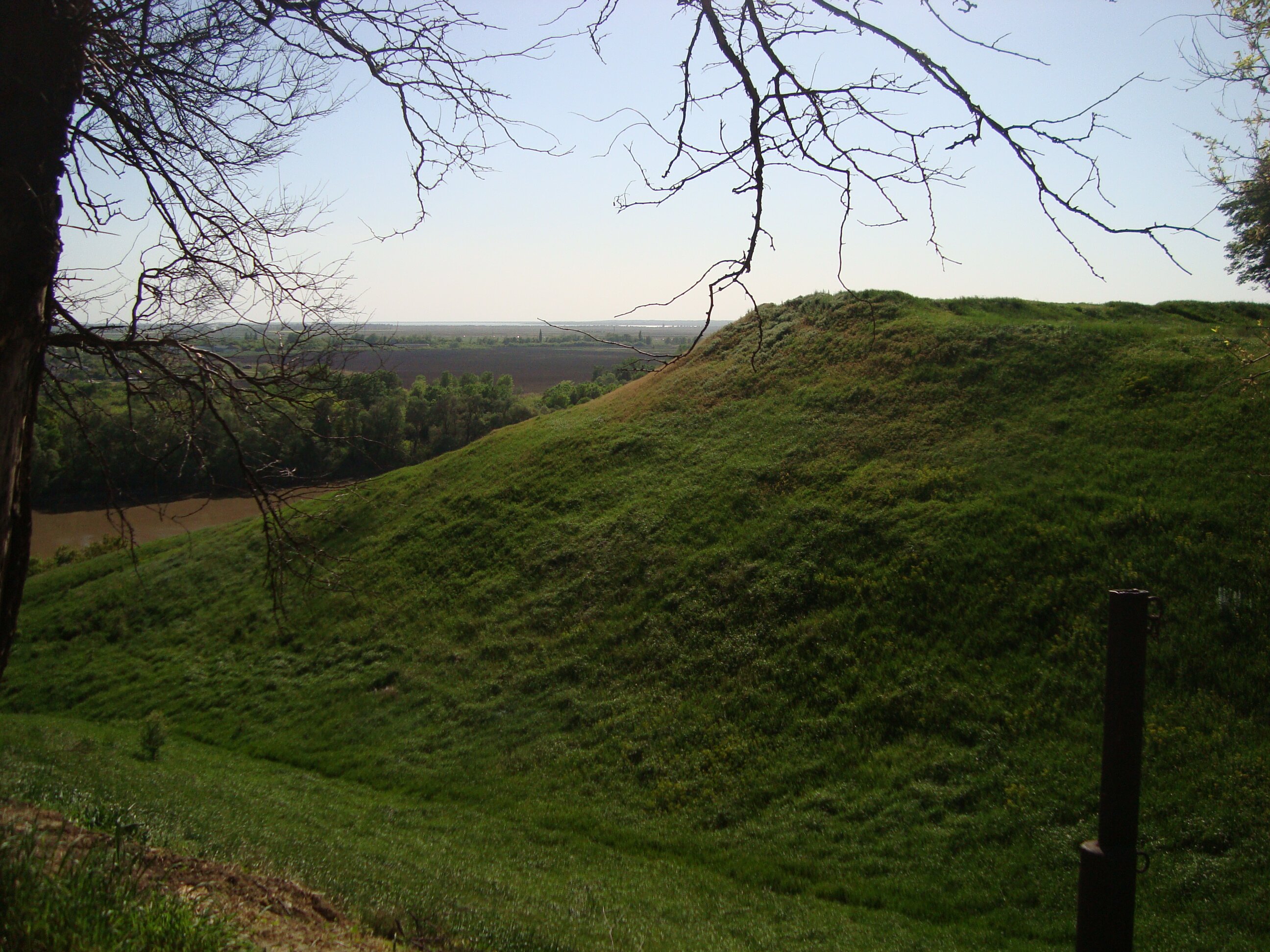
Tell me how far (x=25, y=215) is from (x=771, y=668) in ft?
41.7

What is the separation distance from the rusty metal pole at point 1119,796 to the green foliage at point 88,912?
3.62 metres

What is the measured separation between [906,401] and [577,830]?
1494 centimetres

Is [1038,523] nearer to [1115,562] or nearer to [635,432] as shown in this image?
[1115,562]

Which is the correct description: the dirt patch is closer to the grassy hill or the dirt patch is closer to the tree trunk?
the grassy hill

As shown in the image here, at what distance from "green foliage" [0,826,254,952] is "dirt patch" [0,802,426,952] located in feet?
0.60

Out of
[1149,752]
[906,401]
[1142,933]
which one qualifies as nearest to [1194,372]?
[906,401]

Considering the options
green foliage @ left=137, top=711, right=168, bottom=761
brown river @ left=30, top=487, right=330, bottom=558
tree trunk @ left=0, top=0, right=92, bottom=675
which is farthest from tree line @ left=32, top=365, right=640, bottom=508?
brown river @ left=30, top=487, right=330, bottom=558

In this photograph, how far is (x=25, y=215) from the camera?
3.54 m

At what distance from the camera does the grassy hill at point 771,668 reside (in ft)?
27.6

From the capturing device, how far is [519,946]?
20.4 ft

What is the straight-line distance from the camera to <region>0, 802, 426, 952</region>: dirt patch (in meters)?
4.26

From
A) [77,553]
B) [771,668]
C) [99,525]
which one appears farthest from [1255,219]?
[99,525]

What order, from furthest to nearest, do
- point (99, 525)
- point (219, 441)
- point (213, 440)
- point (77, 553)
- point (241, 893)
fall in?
1. point (99, 525)
2. point (77, 553)
3. point (219, 441)
4. point (213, 440)
5. point (241, 893)

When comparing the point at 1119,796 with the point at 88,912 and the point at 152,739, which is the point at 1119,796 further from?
the point at 152,739
